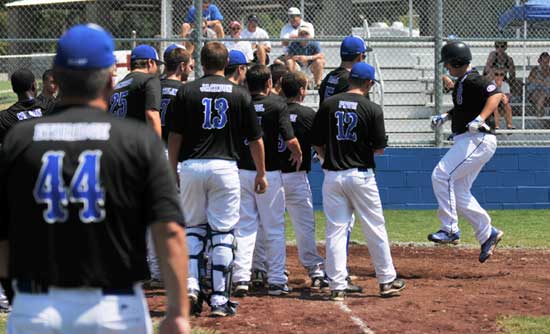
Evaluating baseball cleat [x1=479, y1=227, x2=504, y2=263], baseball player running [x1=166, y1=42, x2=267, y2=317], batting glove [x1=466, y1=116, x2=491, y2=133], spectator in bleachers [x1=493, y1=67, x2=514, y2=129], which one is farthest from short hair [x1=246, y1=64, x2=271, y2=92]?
spectator in bleachers [x1=493, y1=67, x2=514, y2=129]

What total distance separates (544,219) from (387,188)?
2.50 metres

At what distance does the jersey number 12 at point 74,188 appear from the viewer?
4.07 meters

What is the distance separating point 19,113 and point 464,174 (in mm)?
4778

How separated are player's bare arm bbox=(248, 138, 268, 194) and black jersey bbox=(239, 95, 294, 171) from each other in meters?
0.67

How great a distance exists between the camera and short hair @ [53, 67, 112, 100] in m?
4.16

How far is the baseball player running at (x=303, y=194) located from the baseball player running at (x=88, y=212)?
587 centimetres

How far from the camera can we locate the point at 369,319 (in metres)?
8.35

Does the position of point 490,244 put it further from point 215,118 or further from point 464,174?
point 215,118

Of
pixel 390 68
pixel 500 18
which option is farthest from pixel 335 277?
pixel 500 18

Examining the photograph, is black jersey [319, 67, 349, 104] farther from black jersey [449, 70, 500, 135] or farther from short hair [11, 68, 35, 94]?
short hair [11, 68, 35, 94]

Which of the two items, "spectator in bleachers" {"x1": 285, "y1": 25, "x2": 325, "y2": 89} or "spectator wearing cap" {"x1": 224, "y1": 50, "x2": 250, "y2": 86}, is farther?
"spectator in bleachers" {"x1": 285, "y1": 25, "x2": 325, "y2": 89}

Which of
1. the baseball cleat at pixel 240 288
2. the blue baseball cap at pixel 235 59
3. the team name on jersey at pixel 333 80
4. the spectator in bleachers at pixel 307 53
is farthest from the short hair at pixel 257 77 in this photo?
the spectator in bleachers at pixel 307 53

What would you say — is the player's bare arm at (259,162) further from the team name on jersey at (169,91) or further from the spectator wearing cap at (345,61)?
the spectator wearing cap at (345,61)

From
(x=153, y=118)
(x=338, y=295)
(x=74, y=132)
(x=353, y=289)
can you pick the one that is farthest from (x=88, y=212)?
(x=353, y=289)
